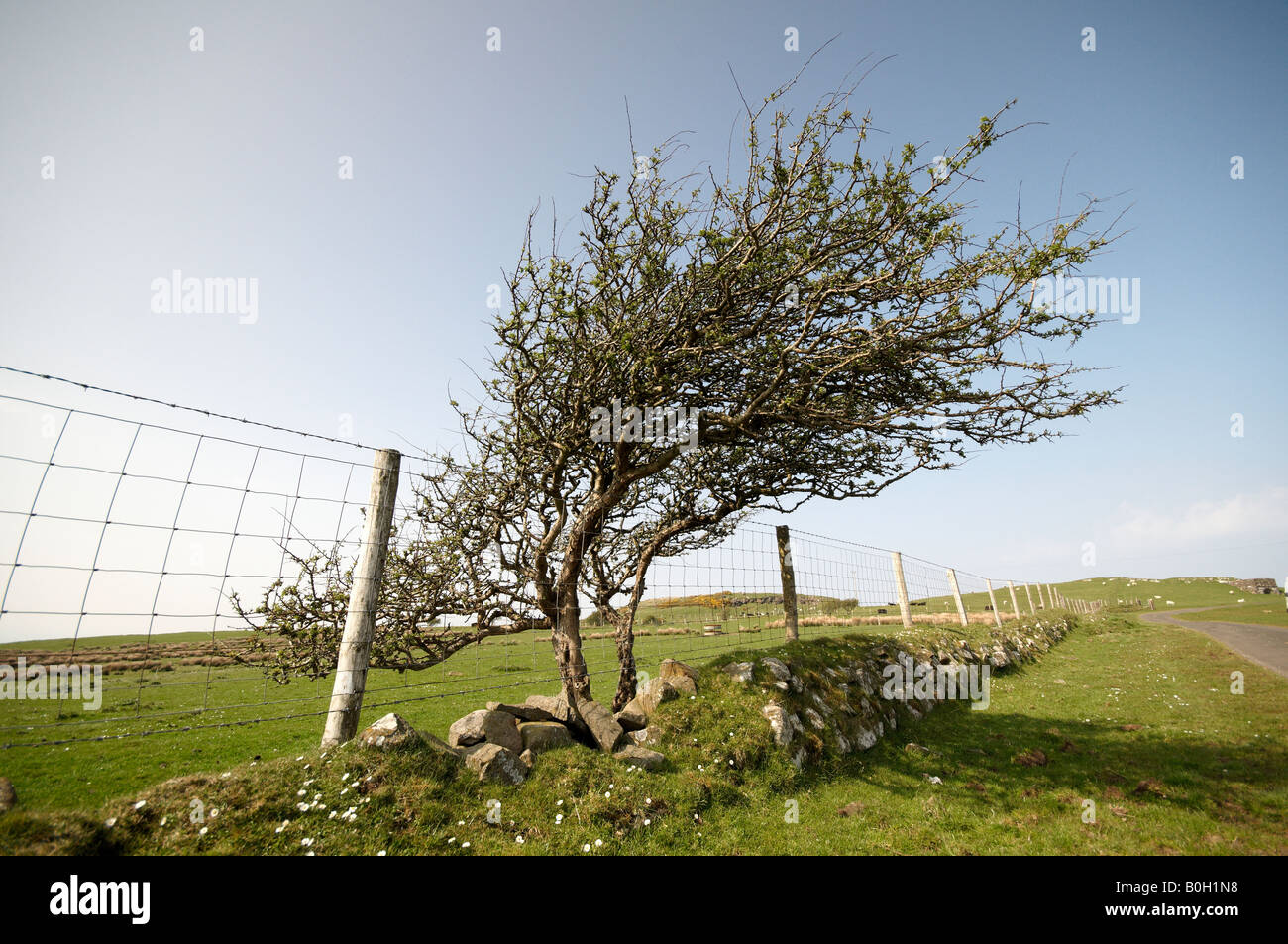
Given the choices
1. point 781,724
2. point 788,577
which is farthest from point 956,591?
point 781,724

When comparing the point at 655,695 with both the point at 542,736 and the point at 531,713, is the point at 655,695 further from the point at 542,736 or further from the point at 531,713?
the point at 542,736

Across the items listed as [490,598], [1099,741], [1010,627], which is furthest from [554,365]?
[1010,627]

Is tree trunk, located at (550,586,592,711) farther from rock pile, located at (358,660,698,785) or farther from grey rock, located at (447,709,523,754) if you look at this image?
grey rock, located at (447,709,523,754)

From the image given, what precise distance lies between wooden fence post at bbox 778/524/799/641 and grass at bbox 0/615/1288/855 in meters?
0.77

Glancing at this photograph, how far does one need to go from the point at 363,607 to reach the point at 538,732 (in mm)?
3071

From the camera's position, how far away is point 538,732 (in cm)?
732

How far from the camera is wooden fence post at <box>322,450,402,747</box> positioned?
5.65m

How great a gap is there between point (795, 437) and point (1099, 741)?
8.60 m

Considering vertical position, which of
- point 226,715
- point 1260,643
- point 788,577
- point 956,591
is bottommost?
point 226,715

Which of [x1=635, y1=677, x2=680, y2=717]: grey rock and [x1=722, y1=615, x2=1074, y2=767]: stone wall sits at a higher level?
[x1=635, y1=677, x2=680, y2=717]: grey rock

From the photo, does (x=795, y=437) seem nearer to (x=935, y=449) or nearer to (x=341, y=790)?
(x=935, y=449)

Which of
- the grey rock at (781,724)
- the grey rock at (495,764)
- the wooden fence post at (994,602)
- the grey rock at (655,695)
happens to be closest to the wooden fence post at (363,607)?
the grey rock at (495,764)

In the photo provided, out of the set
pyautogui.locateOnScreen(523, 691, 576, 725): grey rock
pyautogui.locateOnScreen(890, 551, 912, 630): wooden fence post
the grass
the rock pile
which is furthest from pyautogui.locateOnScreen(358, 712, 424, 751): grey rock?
pyautogui.locateOnScreen(890, 551, 912, 630): wooden fence post
